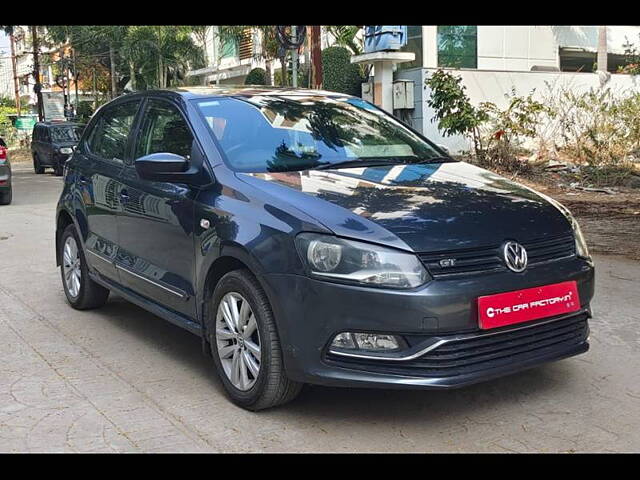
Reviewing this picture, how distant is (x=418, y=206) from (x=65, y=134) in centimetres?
2246

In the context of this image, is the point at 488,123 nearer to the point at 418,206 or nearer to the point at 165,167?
the point at 165,167

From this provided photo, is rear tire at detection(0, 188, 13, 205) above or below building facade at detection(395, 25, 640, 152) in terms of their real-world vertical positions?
below

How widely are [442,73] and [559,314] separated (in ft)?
41.8

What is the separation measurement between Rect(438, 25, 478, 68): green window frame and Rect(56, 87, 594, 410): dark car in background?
18.7 meters

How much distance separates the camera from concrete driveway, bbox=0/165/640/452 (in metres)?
3.52

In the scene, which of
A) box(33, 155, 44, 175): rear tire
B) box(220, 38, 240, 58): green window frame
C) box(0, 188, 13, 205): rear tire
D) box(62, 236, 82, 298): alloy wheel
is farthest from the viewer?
box(220, 38, 240, 58): green window frame

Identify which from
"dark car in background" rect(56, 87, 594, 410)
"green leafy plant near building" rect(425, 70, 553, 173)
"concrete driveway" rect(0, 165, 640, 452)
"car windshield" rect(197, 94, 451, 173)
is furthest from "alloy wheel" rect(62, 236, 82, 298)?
"green leafy plant near building" rect(425, 70, 553, 173)

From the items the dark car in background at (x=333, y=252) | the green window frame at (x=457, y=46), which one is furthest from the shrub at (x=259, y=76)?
the dark car in background at (x=333, y=252)

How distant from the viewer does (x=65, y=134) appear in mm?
24125

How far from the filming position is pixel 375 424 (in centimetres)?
371

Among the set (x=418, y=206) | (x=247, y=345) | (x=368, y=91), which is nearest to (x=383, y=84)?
(x=368, y=91)

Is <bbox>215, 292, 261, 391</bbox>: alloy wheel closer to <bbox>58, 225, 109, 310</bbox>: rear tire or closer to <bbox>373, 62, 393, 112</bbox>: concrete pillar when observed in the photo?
<bbox>58, 225, 109, 310</bbox>: rear tire
